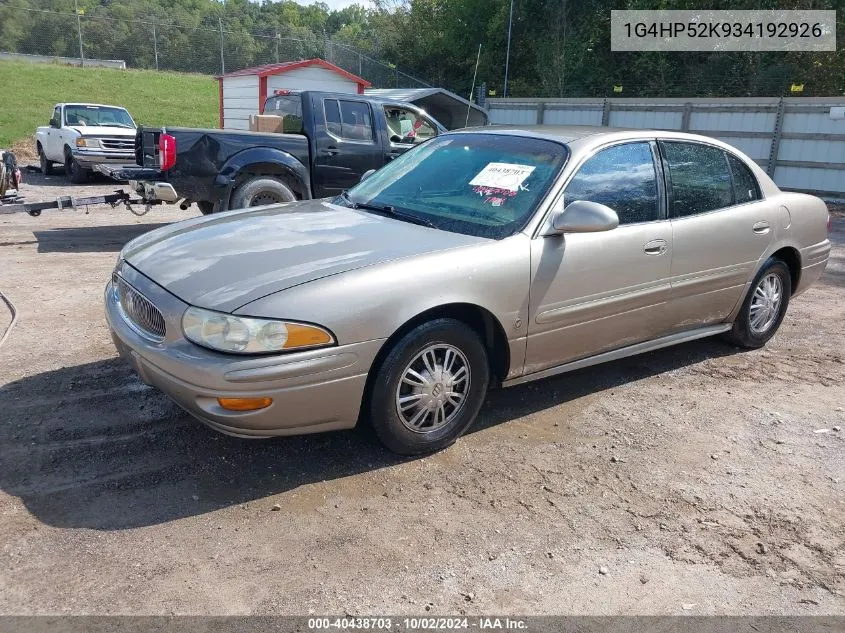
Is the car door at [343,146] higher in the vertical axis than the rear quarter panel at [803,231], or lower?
higher

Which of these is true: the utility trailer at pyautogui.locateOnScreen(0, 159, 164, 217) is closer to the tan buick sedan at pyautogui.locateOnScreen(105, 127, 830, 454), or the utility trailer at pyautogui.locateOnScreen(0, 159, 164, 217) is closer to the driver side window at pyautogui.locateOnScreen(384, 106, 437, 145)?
the driver side window at pyautogui.locateOnScreen(384, 106, 437, 145)

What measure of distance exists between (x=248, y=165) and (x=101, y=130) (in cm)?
818

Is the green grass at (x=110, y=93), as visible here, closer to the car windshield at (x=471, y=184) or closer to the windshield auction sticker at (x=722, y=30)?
the windshield auction sticker at (x=722, y=30)

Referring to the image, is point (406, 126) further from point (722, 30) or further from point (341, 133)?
point (722, 30)

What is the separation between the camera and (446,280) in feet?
11.6

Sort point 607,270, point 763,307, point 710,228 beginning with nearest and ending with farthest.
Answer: point 607,270 → point 710,228 → point 763,307

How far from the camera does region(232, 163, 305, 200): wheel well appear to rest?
27.5 ft

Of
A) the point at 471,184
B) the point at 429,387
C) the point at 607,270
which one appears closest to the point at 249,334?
the point at 429,387

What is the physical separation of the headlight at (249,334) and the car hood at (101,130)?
13.1m

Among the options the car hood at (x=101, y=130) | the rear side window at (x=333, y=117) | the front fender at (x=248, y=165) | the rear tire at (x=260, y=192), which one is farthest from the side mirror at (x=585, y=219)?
the car hood at (x=101, y=130)

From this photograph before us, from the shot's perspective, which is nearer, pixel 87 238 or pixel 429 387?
pixel 429 387

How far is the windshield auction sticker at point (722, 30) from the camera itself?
23.6 meters

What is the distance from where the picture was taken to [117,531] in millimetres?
2986

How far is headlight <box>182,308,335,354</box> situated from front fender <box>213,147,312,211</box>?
17.7 ft
